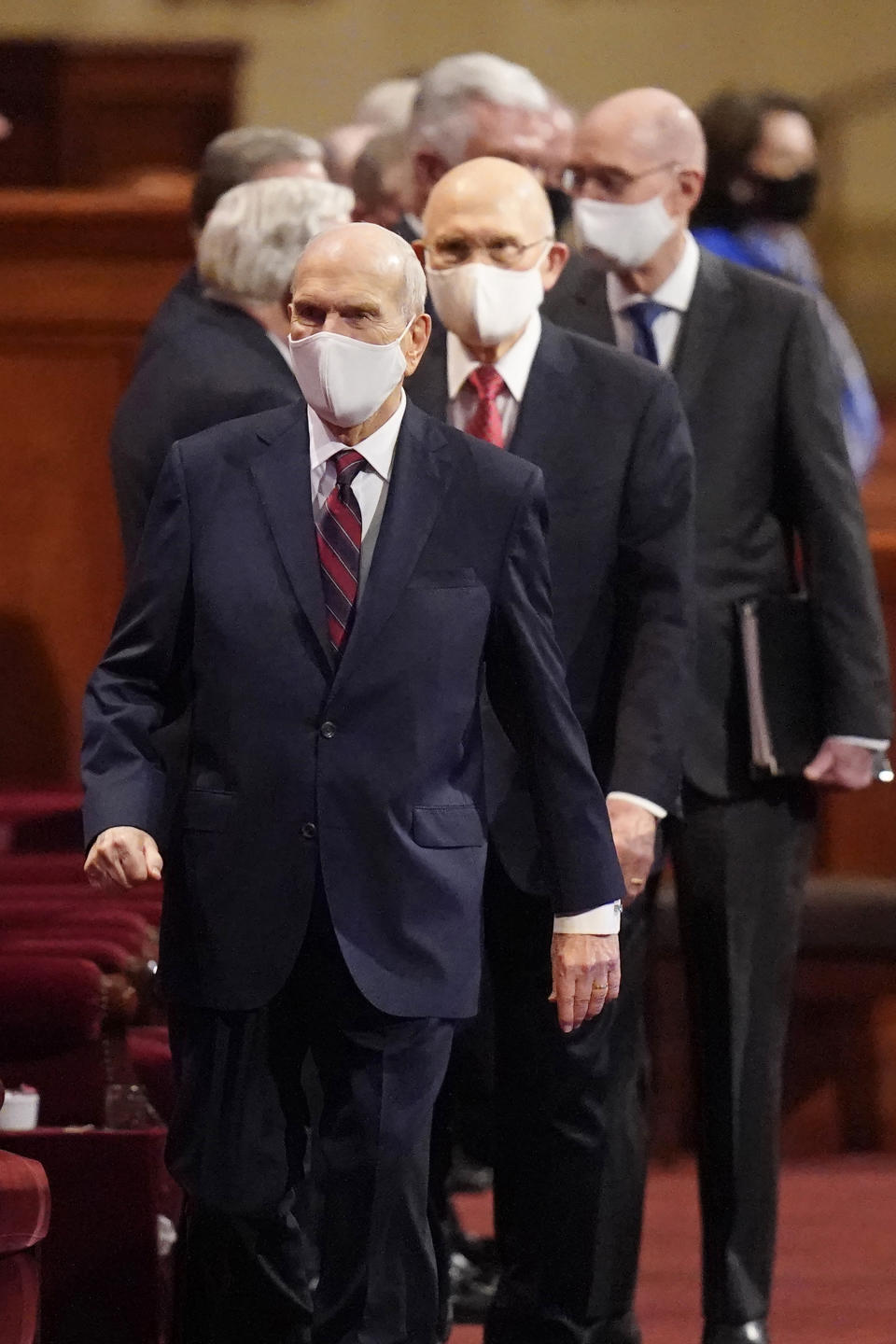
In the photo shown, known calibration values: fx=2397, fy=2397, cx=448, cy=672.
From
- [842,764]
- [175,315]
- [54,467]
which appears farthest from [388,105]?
[842,764]

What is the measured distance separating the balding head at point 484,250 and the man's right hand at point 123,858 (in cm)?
89

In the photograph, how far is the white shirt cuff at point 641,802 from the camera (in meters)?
2.97

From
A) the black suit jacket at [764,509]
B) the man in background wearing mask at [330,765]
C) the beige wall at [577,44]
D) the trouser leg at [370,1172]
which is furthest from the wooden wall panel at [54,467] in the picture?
the beige wall at [577,44]

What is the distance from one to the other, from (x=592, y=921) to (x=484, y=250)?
897 millimetres

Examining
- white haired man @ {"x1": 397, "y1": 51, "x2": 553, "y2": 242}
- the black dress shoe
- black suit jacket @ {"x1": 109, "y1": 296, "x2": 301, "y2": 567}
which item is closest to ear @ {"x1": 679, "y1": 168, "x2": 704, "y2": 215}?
white haired man @ {"x1": 397, "y1": 51, "x2": 553, "y2": 242}

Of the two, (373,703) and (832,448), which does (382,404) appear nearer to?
(373,703)

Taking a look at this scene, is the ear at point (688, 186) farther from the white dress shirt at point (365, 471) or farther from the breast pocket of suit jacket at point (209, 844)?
the breast pocket of suit jacket at point (209, 844)

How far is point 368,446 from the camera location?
99.8 inches

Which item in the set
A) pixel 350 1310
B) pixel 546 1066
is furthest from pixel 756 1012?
pixel 350 1310

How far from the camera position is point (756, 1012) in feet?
11.0

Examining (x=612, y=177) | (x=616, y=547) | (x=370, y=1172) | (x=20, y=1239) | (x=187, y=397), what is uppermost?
(x=612, y=177)

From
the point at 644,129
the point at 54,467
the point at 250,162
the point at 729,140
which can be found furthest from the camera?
the point at 729,140

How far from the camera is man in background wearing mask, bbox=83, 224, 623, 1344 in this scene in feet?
8.13

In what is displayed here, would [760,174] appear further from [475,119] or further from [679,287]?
[679,287]
